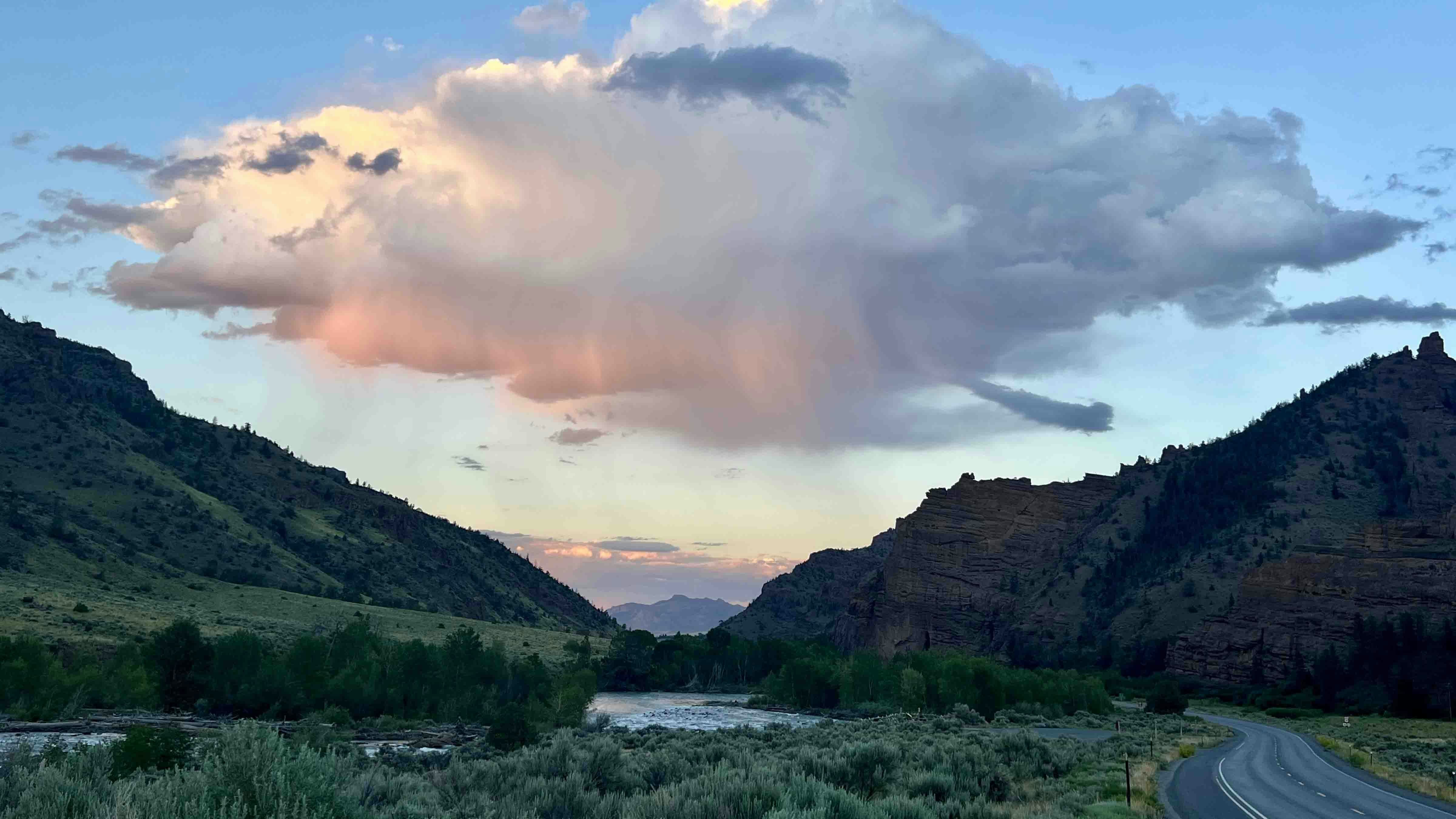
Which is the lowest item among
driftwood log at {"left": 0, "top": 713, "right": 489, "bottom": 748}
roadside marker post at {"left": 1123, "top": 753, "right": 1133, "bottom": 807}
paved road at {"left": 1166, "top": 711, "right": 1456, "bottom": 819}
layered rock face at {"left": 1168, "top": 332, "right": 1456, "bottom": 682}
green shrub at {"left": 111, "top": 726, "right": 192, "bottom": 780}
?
driftwood log at {"left": 0, "top": 713, "right": 489, "bottom": 748}

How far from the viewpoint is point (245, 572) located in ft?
420

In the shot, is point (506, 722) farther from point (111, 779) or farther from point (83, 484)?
point (83, 484)

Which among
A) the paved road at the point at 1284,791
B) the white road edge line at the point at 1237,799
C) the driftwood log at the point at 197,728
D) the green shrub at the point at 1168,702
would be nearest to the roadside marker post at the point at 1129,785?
the paved road at the point at 1284,791

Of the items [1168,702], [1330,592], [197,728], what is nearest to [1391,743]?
[1168,702]

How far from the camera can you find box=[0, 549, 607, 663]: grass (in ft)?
252

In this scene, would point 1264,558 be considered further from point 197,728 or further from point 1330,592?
point 197,728

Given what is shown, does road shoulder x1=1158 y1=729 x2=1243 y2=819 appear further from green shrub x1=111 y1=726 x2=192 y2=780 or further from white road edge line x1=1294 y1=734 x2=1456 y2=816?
green shrub x1=111 y1=726 x2=192 y2=780

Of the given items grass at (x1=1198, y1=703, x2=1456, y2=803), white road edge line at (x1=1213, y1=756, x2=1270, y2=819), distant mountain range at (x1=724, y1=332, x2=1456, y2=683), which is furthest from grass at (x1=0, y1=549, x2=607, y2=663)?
distant mountain range at (x1=724, y1=332, x2=1456, y2=683)

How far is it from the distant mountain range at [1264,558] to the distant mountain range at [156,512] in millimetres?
88400

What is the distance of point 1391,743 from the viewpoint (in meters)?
67.1

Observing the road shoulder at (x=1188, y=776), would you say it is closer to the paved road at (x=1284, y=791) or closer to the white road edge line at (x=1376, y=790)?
the paved road at (x=1284, y=791)

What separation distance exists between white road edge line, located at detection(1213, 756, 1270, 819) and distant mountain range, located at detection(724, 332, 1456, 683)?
88.7 metres

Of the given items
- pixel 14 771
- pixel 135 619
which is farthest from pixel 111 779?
pixel 135 619

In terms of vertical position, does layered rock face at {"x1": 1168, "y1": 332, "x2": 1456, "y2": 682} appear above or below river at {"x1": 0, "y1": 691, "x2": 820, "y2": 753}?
above
